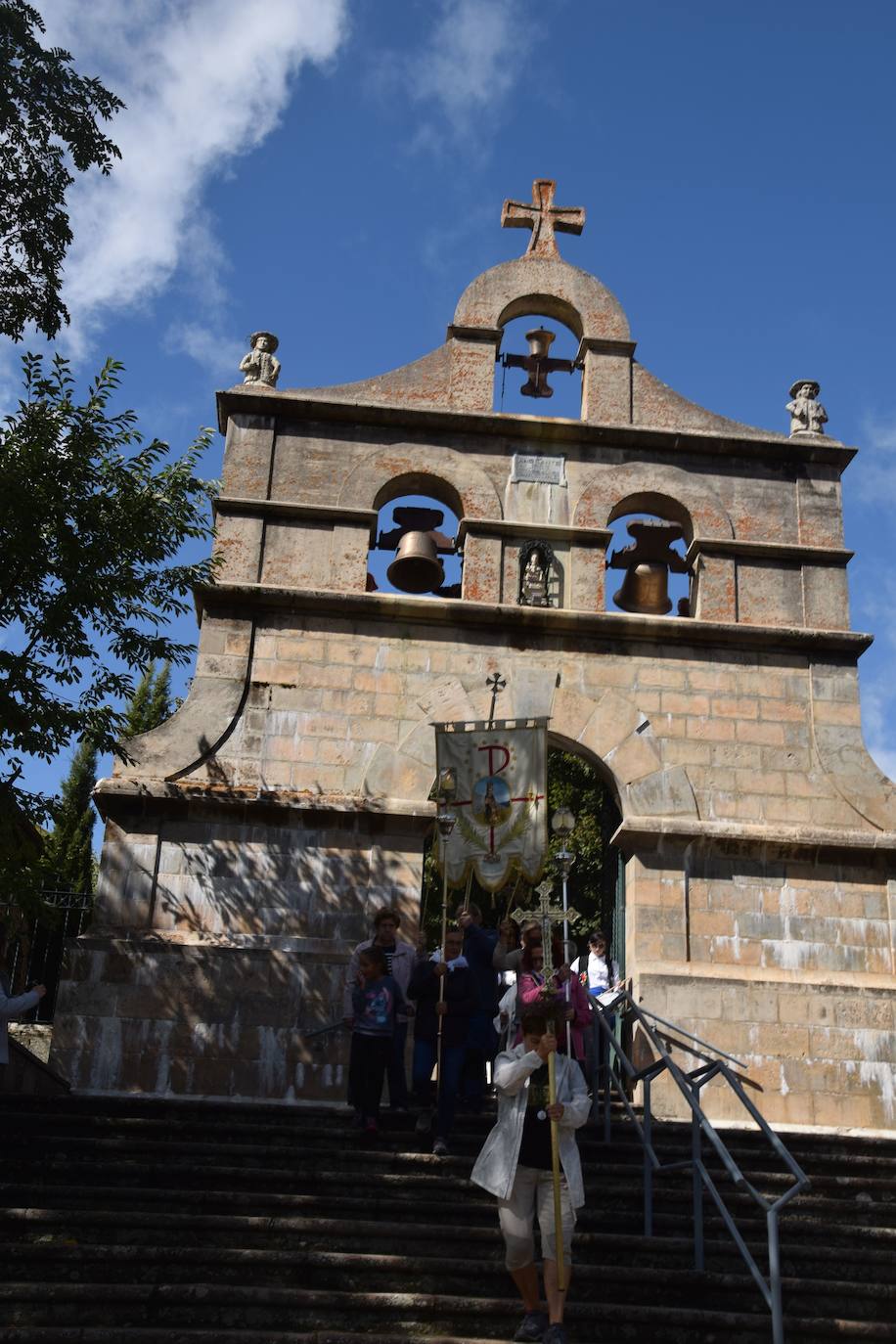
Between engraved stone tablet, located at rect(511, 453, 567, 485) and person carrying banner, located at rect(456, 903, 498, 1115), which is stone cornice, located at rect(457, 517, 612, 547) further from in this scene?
person carrying banner, located at rect(456, 903, 498, 1115)

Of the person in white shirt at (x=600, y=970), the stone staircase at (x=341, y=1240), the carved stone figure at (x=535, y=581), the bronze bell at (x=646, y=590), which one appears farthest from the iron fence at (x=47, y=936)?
the bronze bell at (x=646, y=590)

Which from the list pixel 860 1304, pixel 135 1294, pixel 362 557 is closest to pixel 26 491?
pixel 362 557

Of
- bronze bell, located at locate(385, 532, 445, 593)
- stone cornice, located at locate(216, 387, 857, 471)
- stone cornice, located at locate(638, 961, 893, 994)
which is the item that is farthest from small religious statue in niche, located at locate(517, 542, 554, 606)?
stone cornice, located at locate(638, 961, 893, 994)

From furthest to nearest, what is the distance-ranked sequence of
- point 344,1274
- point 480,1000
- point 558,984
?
point 480,1000
point 558,984
point 344,1274

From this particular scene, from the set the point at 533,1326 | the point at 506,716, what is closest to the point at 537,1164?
the point at 533,1326

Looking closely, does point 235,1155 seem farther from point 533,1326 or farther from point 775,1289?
point 775,1289

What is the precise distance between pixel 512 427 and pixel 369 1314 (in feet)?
31.1

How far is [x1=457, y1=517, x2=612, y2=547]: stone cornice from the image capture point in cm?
1420

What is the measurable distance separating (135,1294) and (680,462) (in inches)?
402

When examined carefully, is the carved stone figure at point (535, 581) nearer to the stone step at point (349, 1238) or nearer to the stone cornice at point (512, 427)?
the stone cornice at point (512, 427)

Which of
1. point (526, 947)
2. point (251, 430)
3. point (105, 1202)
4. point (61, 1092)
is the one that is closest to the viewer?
point (105, 1202)

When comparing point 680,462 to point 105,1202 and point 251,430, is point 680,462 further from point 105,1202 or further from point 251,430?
point 105,1202

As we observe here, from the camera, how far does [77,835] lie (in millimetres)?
23500

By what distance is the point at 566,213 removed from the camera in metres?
16.0
